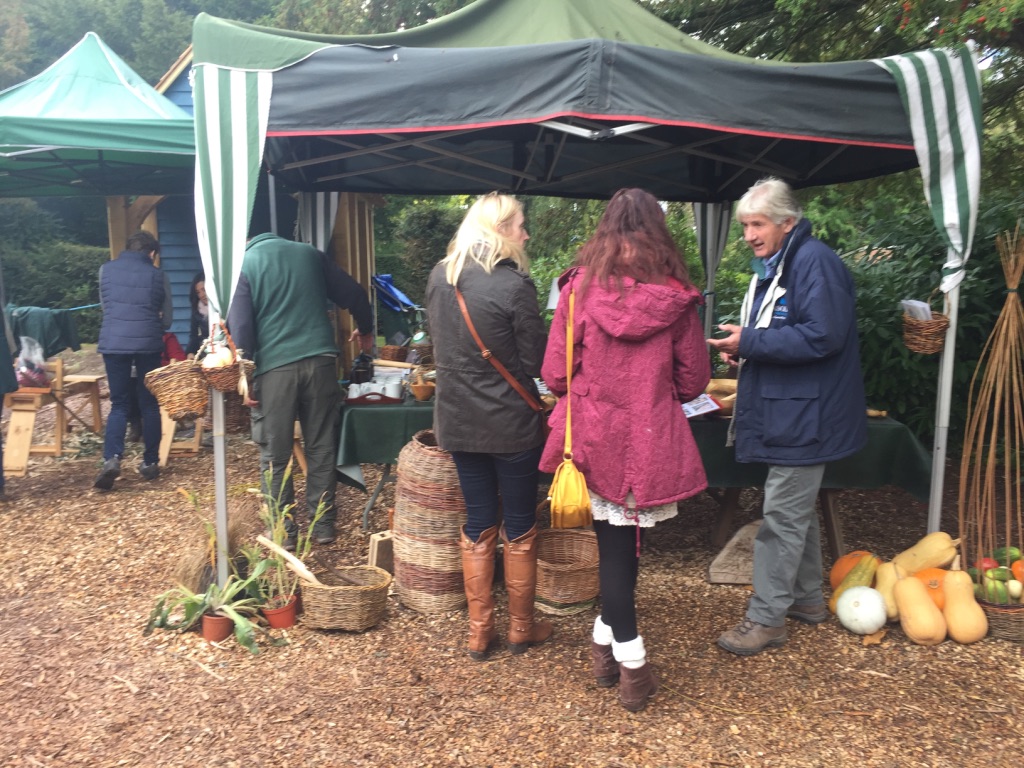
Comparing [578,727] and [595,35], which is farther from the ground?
[595,35]

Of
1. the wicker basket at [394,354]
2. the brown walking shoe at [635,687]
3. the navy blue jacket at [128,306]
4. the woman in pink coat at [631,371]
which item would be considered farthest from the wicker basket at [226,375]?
the navy blue jacket at [128,306]

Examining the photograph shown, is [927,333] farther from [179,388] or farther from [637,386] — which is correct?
[179,388]

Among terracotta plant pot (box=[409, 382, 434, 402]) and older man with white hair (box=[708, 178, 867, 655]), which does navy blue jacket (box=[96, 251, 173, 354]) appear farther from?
older man with white hair (box=[708, 178, 867, 655])

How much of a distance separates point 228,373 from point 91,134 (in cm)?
289

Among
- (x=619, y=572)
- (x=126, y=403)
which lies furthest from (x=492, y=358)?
(x=126, y=403)

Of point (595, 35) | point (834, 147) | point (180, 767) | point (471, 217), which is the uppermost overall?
point (595, 35)

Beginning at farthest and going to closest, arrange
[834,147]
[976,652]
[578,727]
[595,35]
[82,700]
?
[834,147]
[595,35]
[976,652]
[82,700]
[578,727]

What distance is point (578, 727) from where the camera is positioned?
2.64 m

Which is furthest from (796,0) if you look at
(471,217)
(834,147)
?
(471,217)

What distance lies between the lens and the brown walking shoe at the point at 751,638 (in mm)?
3121

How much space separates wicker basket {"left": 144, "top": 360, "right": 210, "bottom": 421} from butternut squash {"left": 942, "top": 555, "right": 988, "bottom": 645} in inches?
125

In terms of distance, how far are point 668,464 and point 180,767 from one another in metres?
1.81

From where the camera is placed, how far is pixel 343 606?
3223 millimetres

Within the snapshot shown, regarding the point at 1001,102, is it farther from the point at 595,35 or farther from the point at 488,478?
the point at 488,478
